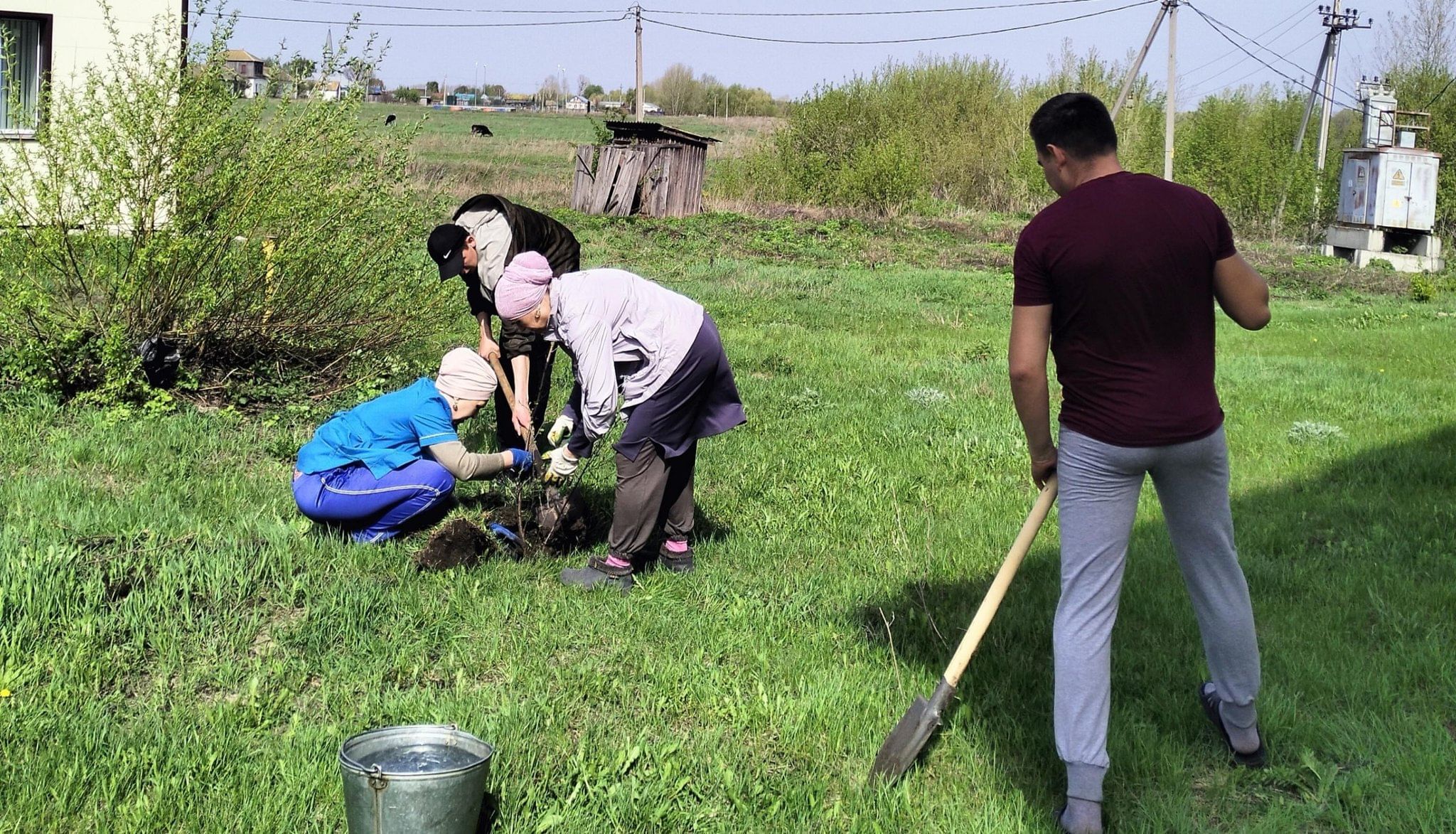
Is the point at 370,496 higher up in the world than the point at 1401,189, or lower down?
lower down

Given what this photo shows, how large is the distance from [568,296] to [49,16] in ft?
49.9

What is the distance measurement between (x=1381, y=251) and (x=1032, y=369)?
90.2 ft

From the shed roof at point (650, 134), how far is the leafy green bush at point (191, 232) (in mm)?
20505

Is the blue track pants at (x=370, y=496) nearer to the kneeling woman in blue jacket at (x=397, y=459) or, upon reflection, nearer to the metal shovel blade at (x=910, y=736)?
the kneeling woman in blue jacket at (x=397, y=459)

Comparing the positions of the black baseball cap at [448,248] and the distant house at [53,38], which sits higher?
the distant house at [53,38]

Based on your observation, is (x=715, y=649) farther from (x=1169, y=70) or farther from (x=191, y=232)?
(x=1169, y=70)

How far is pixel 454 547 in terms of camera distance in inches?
215

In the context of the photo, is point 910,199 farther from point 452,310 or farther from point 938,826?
point 938,826

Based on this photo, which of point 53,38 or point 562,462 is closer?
point 562,462

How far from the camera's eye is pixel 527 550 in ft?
18.5

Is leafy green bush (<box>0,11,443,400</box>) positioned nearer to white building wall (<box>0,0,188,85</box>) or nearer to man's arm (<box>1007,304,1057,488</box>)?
man's arm (<box>1007,304,1057,488</box>)

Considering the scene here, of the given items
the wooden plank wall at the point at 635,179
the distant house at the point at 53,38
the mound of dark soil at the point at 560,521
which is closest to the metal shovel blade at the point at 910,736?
the mound of dark soil at the point at 560,521

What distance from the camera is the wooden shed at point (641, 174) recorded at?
1085 inches

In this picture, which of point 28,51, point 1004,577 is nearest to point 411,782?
point 1004,577
